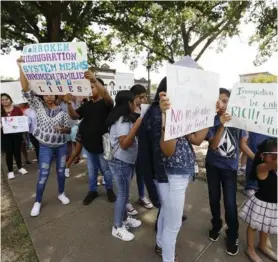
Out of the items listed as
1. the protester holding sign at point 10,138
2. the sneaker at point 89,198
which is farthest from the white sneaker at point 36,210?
the protester holding sign at point 10,138

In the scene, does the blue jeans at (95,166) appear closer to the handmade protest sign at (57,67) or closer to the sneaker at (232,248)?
the handmade protest sign at (57,67)

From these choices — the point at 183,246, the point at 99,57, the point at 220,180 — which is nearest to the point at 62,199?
the point at 183,246

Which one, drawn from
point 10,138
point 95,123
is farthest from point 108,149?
point 10,138

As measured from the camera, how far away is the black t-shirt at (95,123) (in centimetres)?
A: 327

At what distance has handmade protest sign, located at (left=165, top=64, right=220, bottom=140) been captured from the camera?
1647mm

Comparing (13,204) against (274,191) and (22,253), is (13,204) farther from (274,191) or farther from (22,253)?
(274,191)

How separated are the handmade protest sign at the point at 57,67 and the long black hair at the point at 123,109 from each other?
489mm

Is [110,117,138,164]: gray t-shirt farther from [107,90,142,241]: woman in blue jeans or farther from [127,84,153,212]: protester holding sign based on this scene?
[127,84,153,212]: protester holding sign

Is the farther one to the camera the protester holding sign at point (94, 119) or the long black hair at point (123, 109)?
the protester holding sign at point (94, 119)

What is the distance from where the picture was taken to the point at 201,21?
12.8m

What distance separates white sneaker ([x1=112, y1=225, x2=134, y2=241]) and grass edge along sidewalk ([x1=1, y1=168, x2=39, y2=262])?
80 cm

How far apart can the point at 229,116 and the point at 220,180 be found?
2.18ft

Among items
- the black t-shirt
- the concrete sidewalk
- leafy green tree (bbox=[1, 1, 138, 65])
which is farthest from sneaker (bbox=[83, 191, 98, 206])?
leafy green tree (bbox=[1, 1, 138, 65])

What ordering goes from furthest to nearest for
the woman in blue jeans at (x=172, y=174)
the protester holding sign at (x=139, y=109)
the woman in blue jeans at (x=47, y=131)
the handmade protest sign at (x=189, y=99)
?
the woman in blue jeans at (x=47, y=131), the protester holding sign at (x=139, y=109), the woman in blue jeans at (x=172, y=174), the handmade protest sign at (x=189, y=99)
